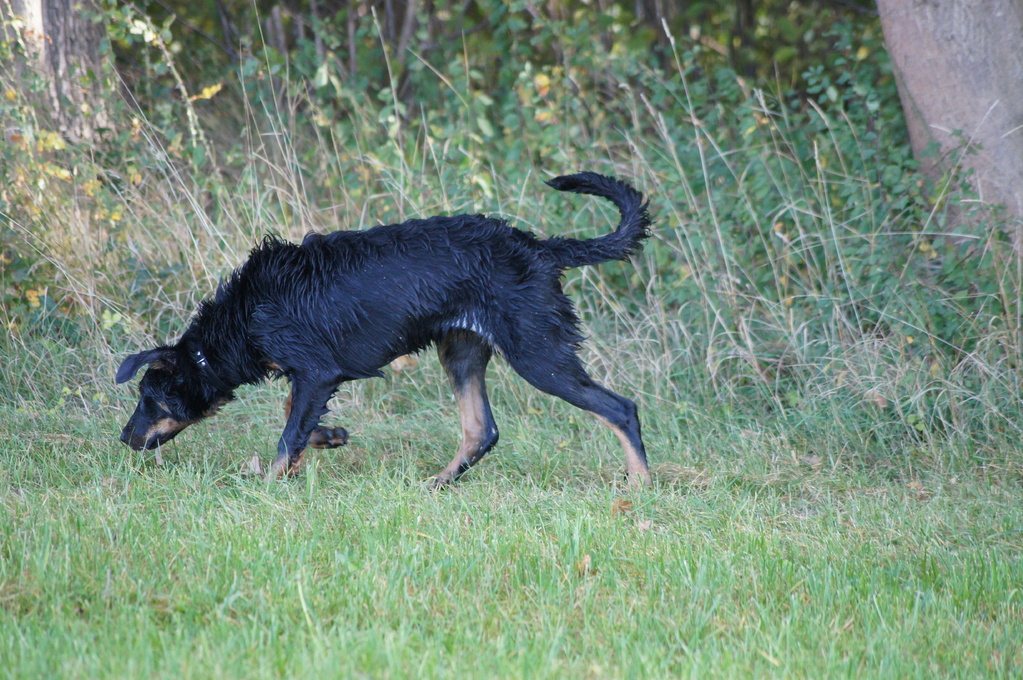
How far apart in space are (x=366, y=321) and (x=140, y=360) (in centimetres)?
102

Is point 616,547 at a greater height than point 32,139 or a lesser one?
lesser

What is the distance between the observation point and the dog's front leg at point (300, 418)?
15.0 ft

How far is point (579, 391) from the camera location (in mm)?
4719

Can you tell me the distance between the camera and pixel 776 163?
7.23 metres

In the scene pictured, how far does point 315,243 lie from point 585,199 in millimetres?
2839

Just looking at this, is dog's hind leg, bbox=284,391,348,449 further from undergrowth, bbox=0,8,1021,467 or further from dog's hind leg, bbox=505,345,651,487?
undergrowth, bbox=0,8,1021,467

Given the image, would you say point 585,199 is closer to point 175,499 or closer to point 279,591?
point 175,499

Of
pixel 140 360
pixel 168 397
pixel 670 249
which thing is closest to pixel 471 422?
pixel 168 397

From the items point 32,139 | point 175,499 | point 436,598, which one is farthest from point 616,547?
point 32,139

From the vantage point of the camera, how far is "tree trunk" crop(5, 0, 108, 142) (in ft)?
23.3

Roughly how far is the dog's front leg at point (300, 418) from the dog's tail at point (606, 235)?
129 centimetres

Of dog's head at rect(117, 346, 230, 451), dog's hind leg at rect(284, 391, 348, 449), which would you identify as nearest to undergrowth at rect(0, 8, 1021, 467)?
dog's head at rect(117, 346, 230, 451)

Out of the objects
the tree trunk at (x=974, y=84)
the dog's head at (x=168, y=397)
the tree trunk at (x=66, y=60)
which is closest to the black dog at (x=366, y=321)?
the dog's head at (x=168, y=397)

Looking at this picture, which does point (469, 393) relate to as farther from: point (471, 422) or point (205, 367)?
point (205, 367)
